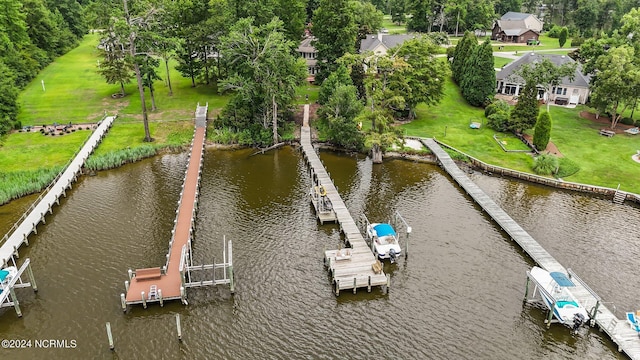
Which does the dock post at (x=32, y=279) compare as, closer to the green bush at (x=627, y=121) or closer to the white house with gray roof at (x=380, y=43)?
the white house with gray roof at (x=380, y=43)

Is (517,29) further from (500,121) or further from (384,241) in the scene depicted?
(384,241)

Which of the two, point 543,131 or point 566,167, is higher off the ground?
point 543,131

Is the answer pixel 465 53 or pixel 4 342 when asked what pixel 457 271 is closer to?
pixel 4 342

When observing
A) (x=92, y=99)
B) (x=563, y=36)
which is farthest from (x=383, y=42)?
(x=92, y=99)

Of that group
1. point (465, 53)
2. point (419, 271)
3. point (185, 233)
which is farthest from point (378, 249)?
point (465, 53)

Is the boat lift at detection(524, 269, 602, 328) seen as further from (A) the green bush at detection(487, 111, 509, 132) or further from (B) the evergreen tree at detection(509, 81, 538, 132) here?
(A) the green bush at detection(487, 111, 509, 132)

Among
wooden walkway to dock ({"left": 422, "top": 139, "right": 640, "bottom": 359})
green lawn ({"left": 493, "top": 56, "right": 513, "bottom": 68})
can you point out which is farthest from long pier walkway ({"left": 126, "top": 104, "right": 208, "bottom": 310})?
green lawn ({"left": 493, "top": 56, "right": 513, "bottom": 68})
